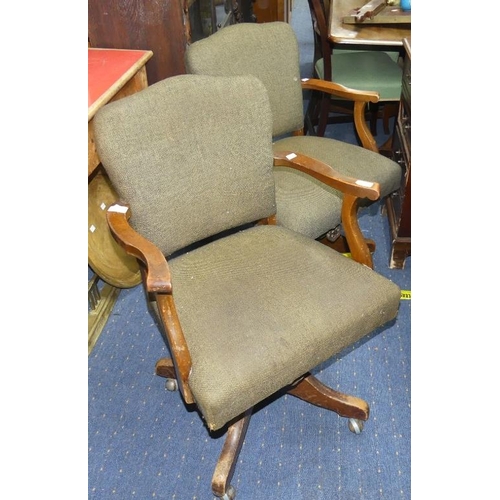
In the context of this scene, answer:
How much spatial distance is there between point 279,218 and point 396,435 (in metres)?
0.88

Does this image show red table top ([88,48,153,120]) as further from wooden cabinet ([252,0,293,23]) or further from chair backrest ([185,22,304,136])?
wooden cabinet ([252,0,293,23])

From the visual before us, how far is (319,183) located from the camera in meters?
2.18

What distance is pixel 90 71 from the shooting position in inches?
83.0

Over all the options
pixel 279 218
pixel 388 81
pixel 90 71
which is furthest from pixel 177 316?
pixel 388 81

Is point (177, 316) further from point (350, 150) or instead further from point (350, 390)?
point (350, 150)

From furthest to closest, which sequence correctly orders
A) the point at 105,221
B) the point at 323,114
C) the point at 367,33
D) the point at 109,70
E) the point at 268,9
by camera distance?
the point at 268,9 < the point at 323,114 < the point at 367,33 < the point at 105,221 < the point at 109,70

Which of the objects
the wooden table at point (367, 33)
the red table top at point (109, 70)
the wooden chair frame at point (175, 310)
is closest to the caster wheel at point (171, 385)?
the wooden chair frame at point (175, 310)

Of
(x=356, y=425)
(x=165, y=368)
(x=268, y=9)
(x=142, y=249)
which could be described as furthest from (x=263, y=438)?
(x=268, y=9)

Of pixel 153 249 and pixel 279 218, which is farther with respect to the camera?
pixel 279 218

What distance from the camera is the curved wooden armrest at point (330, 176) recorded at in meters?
1.62

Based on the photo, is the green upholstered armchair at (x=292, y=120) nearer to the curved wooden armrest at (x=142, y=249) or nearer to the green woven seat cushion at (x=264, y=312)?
the green woven seat cushion at (x=264, y=312)

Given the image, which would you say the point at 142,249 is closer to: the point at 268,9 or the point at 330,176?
the point at 330,176

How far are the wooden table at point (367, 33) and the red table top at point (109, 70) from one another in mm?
1025

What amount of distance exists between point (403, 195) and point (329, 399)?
1025 millimetres
